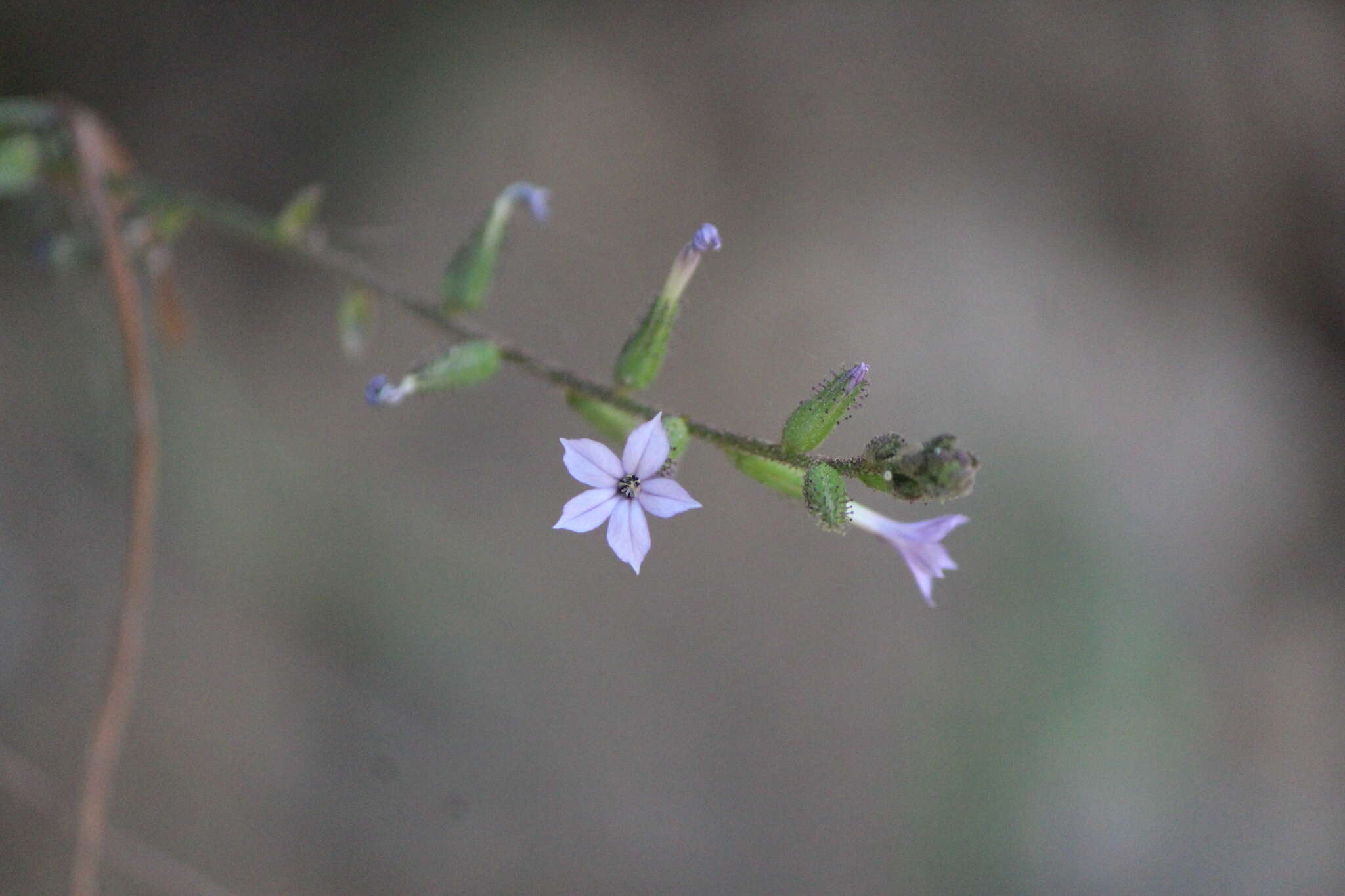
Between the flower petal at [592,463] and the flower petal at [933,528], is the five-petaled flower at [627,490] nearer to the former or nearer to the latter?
the flower petal at [592,463]

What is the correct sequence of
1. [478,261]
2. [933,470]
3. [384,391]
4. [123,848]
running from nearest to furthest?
1. [933,470]
2. [384,391]
3. [478,261]
4. [123,848]

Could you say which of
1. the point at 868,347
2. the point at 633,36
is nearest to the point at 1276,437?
the point at 868,347

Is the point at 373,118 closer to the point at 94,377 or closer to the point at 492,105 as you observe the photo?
the point at 492,105

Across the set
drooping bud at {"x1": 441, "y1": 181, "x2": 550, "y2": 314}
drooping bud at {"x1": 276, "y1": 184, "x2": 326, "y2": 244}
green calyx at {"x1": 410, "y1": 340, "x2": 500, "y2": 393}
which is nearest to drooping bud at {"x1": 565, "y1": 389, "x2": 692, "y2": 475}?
green calyx at {"x1": 410, "y1": 340, "x2": 500, "y2": 393}

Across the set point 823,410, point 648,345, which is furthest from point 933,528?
point 648,345

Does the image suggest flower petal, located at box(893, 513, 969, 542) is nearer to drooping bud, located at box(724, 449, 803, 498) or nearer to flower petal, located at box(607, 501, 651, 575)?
drooping bud, located at box(724, 449, 803, 498)

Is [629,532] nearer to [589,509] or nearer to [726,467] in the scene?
[589,509]

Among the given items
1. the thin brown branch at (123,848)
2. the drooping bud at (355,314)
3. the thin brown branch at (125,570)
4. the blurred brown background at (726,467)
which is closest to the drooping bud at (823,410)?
the drooping bud at (355,314)
